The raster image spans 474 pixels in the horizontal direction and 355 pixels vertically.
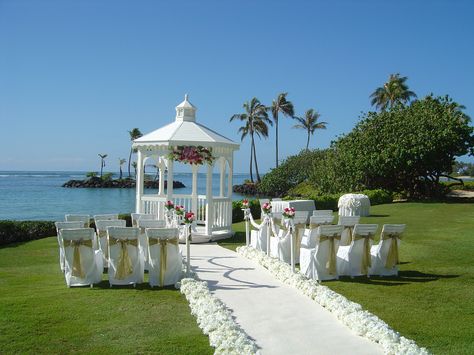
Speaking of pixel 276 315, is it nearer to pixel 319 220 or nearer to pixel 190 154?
pixel 319 220

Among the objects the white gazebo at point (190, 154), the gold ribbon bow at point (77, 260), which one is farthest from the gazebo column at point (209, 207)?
the gold ribbon bow at point (77, 260)

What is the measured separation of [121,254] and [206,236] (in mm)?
6219

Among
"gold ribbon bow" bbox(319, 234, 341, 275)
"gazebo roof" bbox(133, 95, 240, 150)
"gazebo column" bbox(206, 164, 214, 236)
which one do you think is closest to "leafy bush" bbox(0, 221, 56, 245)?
"gazebo roof" bbox(133, 95, 240, 150)

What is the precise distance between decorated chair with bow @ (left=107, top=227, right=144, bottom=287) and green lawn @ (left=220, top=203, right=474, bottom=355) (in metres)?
3.51

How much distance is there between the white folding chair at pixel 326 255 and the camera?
9031 millimetres

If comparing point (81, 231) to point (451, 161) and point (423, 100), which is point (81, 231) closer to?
point (451, 161)

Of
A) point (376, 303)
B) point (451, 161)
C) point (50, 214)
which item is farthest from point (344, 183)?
point (376, 303)

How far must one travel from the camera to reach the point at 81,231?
836 cm

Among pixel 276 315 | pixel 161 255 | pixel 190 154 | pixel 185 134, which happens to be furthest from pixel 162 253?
pixel 185 134

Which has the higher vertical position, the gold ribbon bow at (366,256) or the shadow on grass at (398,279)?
the gold ribbon bow at (366,256)

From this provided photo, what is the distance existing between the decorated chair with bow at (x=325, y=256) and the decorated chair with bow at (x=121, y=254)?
324 cm

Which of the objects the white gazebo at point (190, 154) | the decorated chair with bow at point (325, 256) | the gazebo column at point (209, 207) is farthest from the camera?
the gazebo column at point (209, 207)

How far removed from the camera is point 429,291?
26.8ft

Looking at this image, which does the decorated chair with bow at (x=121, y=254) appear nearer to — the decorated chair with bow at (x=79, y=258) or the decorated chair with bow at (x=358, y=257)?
the decorated chair with bow at (x=79, y=258)
